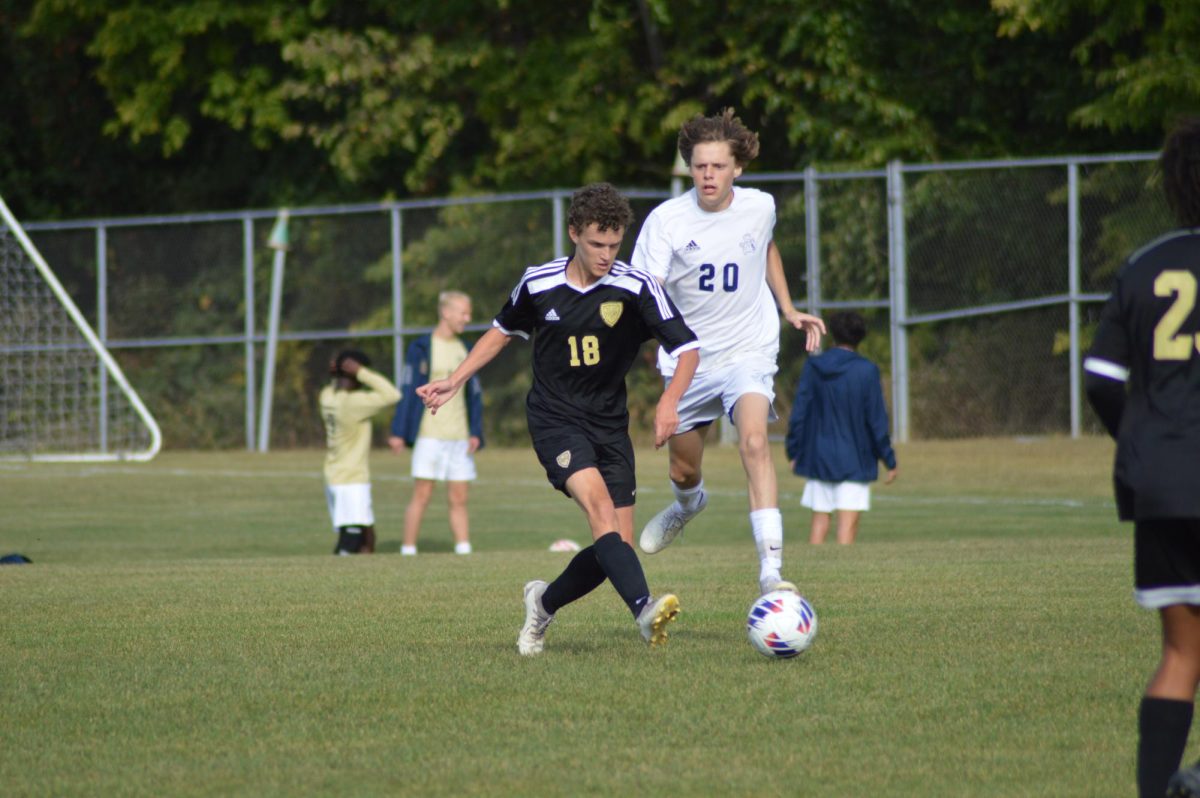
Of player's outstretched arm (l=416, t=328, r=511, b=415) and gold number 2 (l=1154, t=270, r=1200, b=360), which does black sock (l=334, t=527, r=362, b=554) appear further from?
gold number 2 (l=1154, t=270, r=1200, b=360)

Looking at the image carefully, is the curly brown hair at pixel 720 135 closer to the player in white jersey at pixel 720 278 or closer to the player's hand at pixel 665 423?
the player in white jersey at pixel 720 278

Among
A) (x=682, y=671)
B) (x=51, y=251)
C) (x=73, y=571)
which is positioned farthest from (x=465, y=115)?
(x=682, y=671)

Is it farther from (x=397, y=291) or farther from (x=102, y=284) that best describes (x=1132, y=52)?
(x=102, y=284)

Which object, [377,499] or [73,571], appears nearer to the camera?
[73,571]

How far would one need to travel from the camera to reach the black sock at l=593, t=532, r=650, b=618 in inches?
262

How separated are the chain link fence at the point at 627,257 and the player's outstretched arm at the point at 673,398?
47.1 ft

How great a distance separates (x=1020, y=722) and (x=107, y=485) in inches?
652

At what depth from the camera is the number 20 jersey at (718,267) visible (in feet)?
27.8

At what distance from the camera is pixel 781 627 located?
6.62 meters

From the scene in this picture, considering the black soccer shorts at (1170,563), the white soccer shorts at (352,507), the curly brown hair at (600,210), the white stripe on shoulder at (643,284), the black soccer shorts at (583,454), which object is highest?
the curly brown hair at (600,210)

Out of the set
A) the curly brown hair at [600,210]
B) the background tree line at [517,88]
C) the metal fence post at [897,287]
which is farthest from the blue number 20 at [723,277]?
the background tree line at [517,88]

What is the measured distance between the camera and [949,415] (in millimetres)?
21656

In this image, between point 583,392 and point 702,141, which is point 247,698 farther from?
point 702,141

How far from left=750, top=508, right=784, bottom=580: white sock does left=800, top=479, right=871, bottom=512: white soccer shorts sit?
16.6 ft
